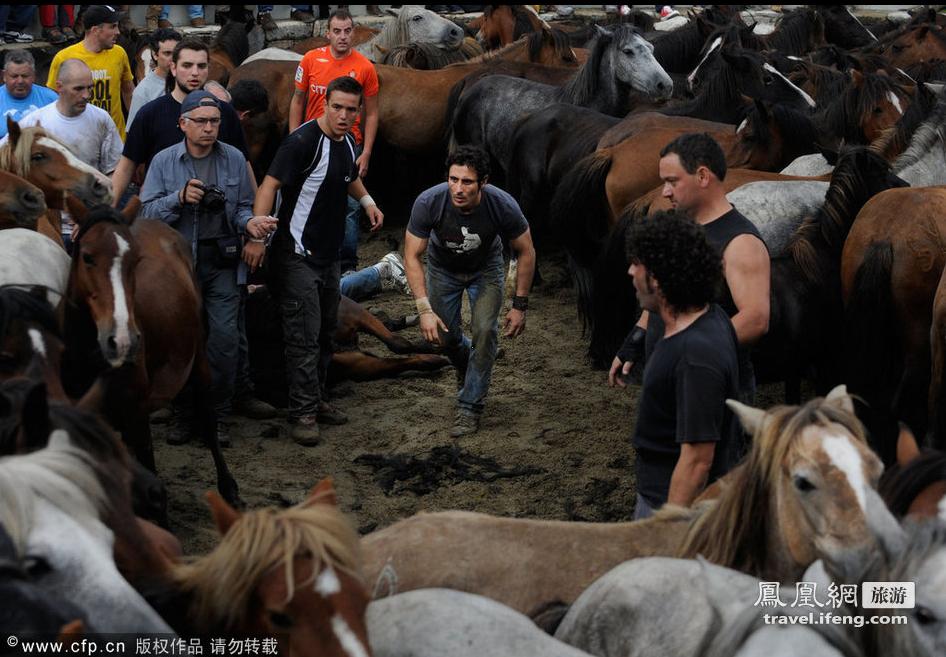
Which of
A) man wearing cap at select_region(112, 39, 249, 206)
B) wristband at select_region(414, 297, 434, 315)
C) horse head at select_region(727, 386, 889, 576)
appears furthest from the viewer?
man wearing cap at select_region(112, 39, 249, 206)

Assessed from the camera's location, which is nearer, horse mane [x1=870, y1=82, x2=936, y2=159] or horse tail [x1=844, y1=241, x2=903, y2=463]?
horse tail [x1=844, y1=241, x2=903, y2=463]

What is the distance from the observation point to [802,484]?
3.14m

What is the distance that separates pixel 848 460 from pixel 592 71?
27.4ft

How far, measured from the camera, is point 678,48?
44.9 feet

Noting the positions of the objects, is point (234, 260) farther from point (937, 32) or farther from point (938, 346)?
point (937, 32)

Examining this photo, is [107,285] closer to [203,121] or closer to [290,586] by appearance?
[203,121]

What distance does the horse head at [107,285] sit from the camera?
5.24 meters

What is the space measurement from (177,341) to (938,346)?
3.69 meters

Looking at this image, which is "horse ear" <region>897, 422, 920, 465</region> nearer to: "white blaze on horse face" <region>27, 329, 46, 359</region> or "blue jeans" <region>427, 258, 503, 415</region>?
"white blaze on horse face" <region>27, 329, 46, 359</region>

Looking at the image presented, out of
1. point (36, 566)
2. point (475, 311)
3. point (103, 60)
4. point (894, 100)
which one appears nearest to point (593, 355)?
point (475, 311)

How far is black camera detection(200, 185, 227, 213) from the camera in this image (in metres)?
6.46

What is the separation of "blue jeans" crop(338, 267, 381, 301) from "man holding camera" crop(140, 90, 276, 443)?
2397 millimetres

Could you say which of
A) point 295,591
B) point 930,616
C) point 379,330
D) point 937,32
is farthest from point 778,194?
point 937,32

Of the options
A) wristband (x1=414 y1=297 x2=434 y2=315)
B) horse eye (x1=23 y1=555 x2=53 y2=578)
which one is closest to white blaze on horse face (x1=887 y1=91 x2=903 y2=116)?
wristband (x1=414 y1=297 x2=434 y2=315)
